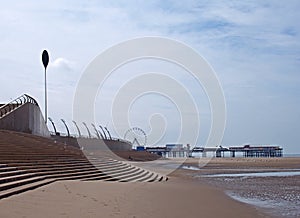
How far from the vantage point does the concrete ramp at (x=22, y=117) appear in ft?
110

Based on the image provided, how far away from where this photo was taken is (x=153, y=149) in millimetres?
149625

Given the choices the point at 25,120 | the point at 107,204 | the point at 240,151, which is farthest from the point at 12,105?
the point at 240,151

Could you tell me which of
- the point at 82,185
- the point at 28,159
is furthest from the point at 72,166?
the point at 82,185

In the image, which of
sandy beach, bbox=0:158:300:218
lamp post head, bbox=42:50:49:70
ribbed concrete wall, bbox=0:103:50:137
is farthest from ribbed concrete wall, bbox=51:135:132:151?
sandy beach, bbox=0:158:300:218

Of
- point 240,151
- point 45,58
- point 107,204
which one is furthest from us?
point 240,151

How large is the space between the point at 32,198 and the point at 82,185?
197 inches

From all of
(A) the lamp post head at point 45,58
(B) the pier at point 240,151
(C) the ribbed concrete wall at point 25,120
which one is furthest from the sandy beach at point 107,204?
(B) the pier at point 240,151

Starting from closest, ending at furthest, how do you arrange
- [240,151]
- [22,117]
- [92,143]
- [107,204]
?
1. [107,204]
2. [22,117]
3. [92,143]
4. [240,151]

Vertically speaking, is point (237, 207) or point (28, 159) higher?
point (28, 159)

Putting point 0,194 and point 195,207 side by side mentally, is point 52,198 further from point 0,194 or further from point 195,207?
point 195,207

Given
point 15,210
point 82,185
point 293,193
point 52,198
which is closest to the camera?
point 15,210

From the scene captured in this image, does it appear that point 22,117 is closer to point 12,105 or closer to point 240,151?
point 12,105

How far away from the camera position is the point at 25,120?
3659 centimetres

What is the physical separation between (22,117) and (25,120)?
640 mm
